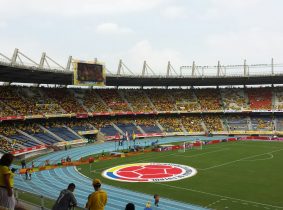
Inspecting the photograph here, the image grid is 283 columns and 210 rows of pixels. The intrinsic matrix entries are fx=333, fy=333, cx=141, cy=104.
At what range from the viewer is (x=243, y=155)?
157 feet

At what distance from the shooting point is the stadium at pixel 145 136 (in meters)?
29.2

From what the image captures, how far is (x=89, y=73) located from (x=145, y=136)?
18.8 m

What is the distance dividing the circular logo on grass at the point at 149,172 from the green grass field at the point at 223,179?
46.6 inches

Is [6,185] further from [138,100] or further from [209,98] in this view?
[209,98]

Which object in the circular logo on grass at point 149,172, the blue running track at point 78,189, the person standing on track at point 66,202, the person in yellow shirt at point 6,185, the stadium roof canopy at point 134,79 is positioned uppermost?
the stadium roof canopy at point 134,79

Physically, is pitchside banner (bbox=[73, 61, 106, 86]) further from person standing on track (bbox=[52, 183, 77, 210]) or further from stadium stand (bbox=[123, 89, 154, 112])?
person standing on track (bbox=[52, 183, 77, 210])

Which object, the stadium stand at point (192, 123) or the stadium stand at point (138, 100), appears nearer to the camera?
the stadium stand at point (192, 123)

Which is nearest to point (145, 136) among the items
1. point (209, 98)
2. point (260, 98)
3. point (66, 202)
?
point (209, 98)

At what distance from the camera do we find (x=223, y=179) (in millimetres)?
33094

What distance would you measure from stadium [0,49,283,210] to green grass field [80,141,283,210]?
0.09m

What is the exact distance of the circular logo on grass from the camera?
113ft

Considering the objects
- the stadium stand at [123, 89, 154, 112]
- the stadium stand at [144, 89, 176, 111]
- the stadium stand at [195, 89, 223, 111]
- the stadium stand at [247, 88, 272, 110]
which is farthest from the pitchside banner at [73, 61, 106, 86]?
the stadium stand at [247, 88, 272, 110]

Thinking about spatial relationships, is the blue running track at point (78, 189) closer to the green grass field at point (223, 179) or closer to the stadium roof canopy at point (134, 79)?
the green grass field at point (223, 179)

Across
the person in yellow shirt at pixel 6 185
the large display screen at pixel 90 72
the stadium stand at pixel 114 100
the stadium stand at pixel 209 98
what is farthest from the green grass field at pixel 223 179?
the stadium stand at pixel 209 98
